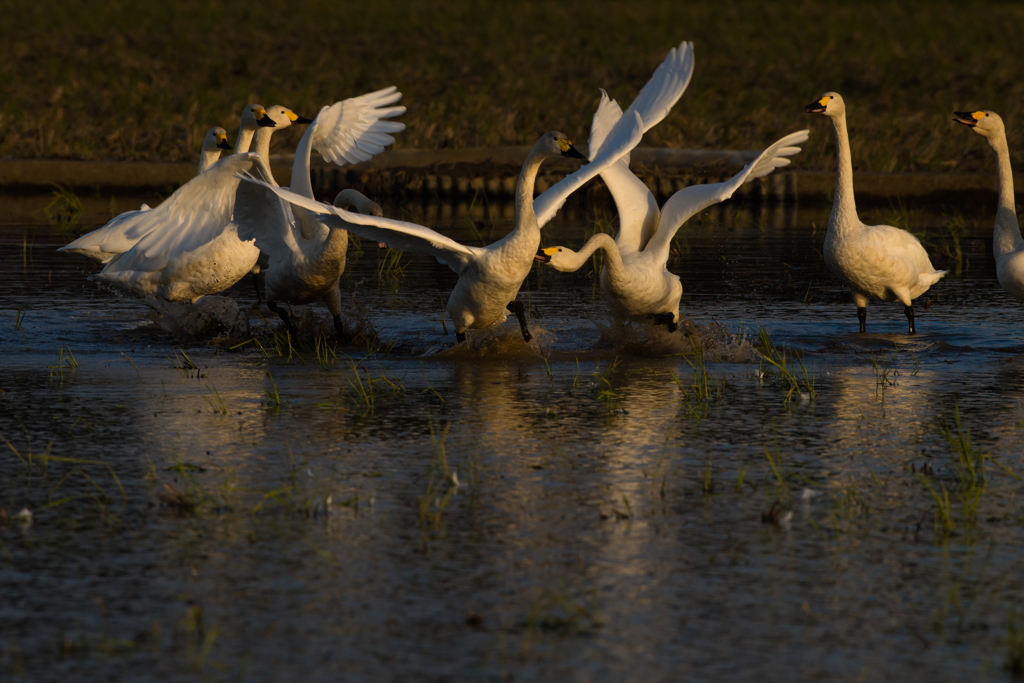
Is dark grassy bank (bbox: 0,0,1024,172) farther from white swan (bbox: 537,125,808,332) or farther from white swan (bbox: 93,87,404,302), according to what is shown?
white swan (bbox: 93,87,404,302)

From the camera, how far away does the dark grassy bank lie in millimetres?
19578

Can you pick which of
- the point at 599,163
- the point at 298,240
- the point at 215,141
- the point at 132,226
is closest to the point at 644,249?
the point at 599,163

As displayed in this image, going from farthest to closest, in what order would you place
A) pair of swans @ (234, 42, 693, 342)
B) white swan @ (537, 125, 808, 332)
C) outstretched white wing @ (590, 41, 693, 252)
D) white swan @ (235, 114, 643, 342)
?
1. outstretched white wing @ (590, 41, 693, 252)
2. white swan @ (537, 125, 808, 332)
3. white swan @ (235, 114, 643, 342)
4. pair of swans @ (234, 42, 693, 342)

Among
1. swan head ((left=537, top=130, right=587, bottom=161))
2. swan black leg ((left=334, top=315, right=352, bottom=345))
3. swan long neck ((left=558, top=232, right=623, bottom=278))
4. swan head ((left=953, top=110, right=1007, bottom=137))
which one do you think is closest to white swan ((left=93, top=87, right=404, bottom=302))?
swan black leg ((left=334, top=315, right=352, bottom=345))

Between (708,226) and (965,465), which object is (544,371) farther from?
(708,226)

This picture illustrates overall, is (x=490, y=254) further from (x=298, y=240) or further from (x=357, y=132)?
(x=357, y=132)

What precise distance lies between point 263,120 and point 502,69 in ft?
55.8

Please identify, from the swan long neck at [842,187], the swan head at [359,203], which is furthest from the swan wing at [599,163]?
the swan long neck at [842,187]

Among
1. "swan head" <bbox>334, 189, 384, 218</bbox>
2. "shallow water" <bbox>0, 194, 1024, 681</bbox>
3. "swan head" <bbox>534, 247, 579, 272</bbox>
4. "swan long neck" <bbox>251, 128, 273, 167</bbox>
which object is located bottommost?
"shallow water" <bbox>0, 194, 1024, 681</bbox>

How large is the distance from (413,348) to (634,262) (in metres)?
1.46

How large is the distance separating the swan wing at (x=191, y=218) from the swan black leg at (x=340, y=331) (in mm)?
963

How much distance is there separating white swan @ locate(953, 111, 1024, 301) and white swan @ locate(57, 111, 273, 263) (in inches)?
192

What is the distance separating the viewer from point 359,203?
31.7 feet

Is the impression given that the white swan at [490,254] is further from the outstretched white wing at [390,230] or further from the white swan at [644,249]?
the white swan at [644,249]
